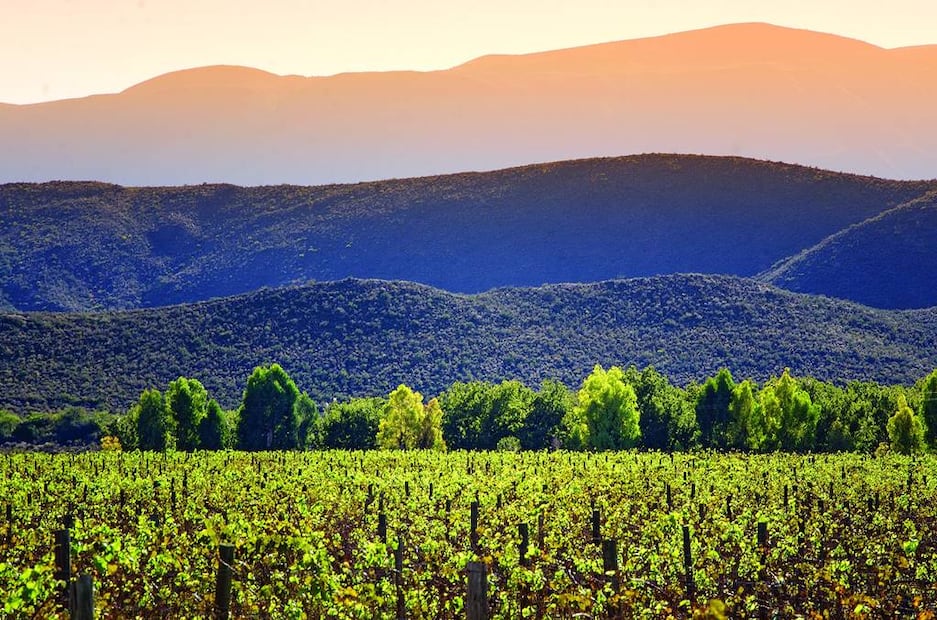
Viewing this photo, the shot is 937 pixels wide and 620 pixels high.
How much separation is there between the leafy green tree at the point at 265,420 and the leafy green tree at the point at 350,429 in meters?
2.18

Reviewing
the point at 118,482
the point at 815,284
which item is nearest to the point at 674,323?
the point at 815,284

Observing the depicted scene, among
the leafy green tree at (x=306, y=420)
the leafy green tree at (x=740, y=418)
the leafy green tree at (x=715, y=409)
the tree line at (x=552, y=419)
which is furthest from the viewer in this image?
the leafy green tree at (x=306, y=420)

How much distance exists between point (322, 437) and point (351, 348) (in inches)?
1385

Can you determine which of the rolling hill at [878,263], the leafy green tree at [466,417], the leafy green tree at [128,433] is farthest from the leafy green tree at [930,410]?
the rolling hill at [878,263]

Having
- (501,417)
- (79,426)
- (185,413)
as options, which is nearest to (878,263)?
(501,417)

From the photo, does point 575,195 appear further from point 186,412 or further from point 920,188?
point 186,412

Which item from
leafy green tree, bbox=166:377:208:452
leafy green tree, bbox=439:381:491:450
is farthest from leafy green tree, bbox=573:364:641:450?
leafy green tree, bbox=166:377:208:452

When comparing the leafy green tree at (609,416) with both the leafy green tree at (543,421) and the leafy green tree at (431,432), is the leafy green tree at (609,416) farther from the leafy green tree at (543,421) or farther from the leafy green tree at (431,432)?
the leafy green tree at (431,432)

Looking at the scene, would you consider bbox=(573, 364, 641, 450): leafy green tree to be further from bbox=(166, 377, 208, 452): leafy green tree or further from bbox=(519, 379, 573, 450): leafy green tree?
bbox=(166, 377, 208, 452): leafy green tree

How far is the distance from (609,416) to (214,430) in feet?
82.2

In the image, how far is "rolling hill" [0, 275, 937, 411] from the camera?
3743 inches

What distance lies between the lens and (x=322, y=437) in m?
71.4

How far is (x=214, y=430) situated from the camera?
224 ft

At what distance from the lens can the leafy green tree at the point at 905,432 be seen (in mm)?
58844
